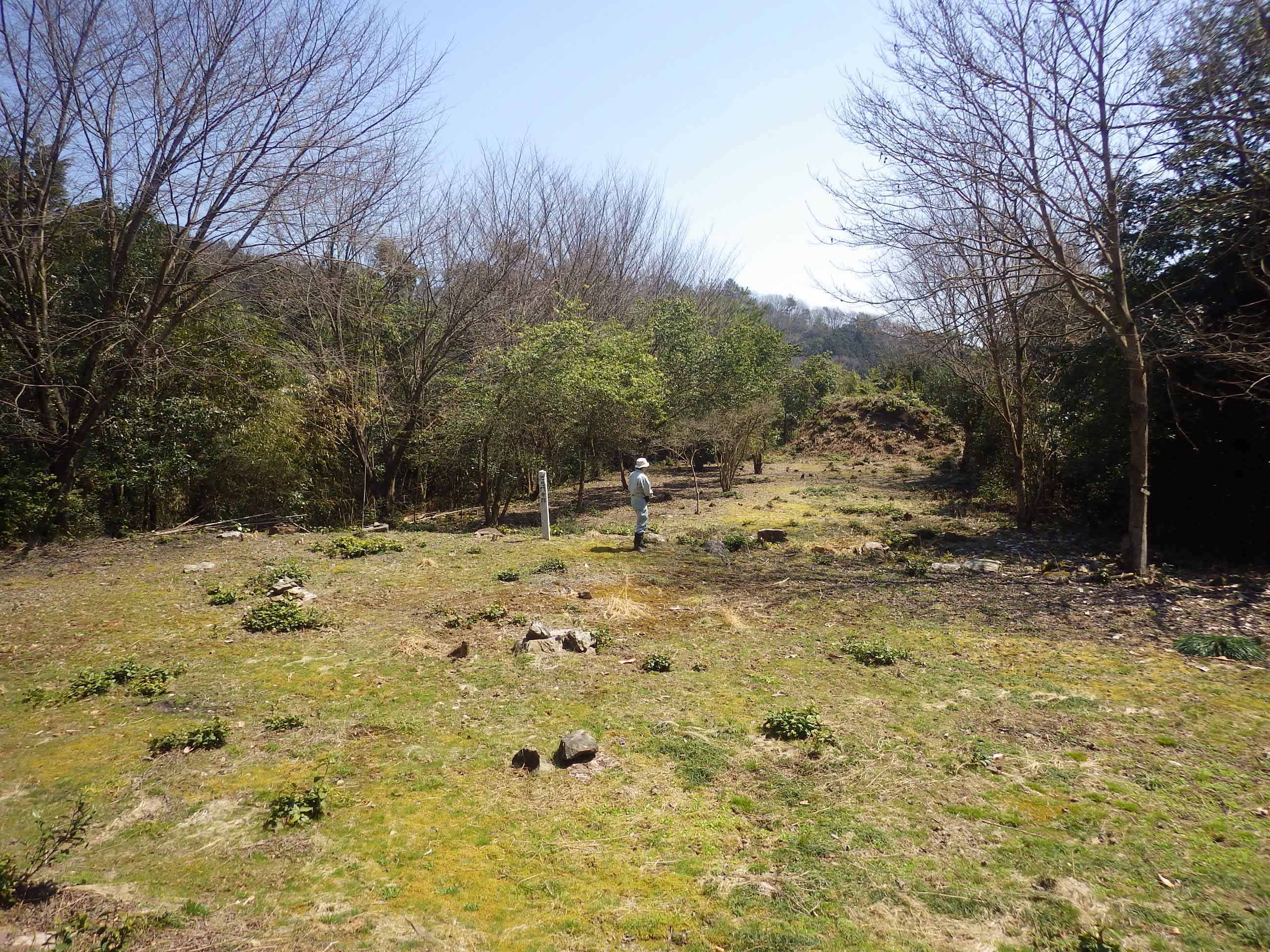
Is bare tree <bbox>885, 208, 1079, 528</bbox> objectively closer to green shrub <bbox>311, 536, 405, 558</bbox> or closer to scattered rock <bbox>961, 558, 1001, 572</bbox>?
A: scattered rock <bbox>961, 558, 1001, 572</bbox>

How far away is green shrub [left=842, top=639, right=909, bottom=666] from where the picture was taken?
6.45m

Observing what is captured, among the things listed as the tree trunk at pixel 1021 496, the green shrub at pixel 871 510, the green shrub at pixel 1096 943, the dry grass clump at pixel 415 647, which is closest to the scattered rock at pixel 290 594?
the dry grass clump at pixel 415 647

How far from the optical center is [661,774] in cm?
450

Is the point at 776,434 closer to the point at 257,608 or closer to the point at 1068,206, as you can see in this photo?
the point at 1068,206

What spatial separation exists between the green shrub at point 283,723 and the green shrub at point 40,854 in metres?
1.19

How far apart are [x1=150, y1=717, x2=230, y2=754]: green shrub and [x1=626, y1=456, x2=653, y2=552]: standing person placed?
21.8 ft

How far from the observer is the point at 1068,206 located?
10.4 m

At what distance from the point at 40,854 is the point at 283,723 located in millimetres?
2090

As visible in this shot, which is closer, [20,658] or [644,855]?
[644,855]

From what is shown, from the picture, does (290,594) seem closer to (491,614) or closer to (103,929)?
(491,614)

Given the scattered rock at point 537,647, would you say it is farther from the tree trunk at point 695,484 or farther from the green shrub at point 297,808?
the tree trunk at point 695,484

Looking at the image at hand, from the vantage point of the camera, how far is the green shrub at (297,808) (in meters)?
3.83

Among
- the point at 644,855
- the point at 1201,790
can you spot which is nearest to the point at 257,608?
the point at 644,855

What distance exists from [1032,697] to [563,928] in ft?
14.0
